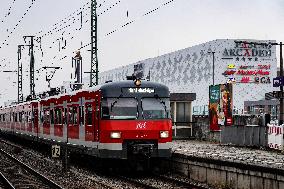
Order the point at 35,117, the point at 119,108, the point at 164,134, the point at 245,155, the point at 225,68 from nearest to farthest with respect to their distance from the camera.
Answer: the point at 119,108 < the point at 164,134 < the point at 245,155 < the point at 35,117 < the point at 225,68

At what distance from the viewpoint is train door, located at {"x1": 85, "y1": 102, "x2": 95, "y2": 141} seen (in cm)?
1873

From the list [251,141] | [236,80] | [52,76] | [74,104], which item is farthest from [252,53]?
[74,104]

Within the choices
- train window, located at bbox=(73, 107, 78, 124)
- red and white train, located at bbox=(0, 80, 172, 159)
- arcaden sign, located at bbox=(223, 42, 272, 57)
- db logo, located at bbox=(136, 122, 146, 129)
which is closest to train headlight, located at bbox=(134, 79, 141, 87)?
red and white train, located at bbox=(0, 80, 172, 159)

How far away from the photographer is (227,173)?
50.5ft

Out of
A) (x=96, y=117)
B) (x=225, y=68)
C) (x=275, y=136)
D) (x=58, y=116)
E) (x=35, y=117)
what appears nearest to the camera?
(x=96, y=117)

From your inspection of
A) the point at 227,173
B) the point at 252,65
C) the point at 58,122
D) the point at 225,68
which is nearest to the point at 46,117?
the point at 58,122

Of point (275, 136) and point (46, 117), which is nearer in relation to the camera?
Answer: point (275, 136)

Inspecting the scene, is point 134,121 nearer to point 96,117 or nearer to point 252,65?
point 96,117

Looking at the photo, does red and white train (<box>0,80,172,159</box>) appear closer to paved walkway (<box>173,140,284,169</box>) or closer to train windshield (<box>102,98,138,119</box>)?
train windshield (<box>102,98,138,119</box>)

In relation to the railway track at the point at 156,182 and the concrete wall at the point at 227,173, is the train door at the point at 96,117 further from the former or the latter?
the concrete wall at the point at 227,173

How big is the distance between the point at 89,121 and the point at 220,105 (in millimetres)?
12890

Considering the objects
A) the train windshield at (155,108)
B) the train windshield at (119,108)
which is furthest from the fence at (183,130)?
the train windshield at (119,108)

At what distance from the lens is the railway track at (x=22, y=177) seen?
16.6 meters

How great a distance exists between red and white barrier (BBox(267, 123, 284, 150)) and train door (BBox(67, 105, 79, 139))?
8.26 meters
